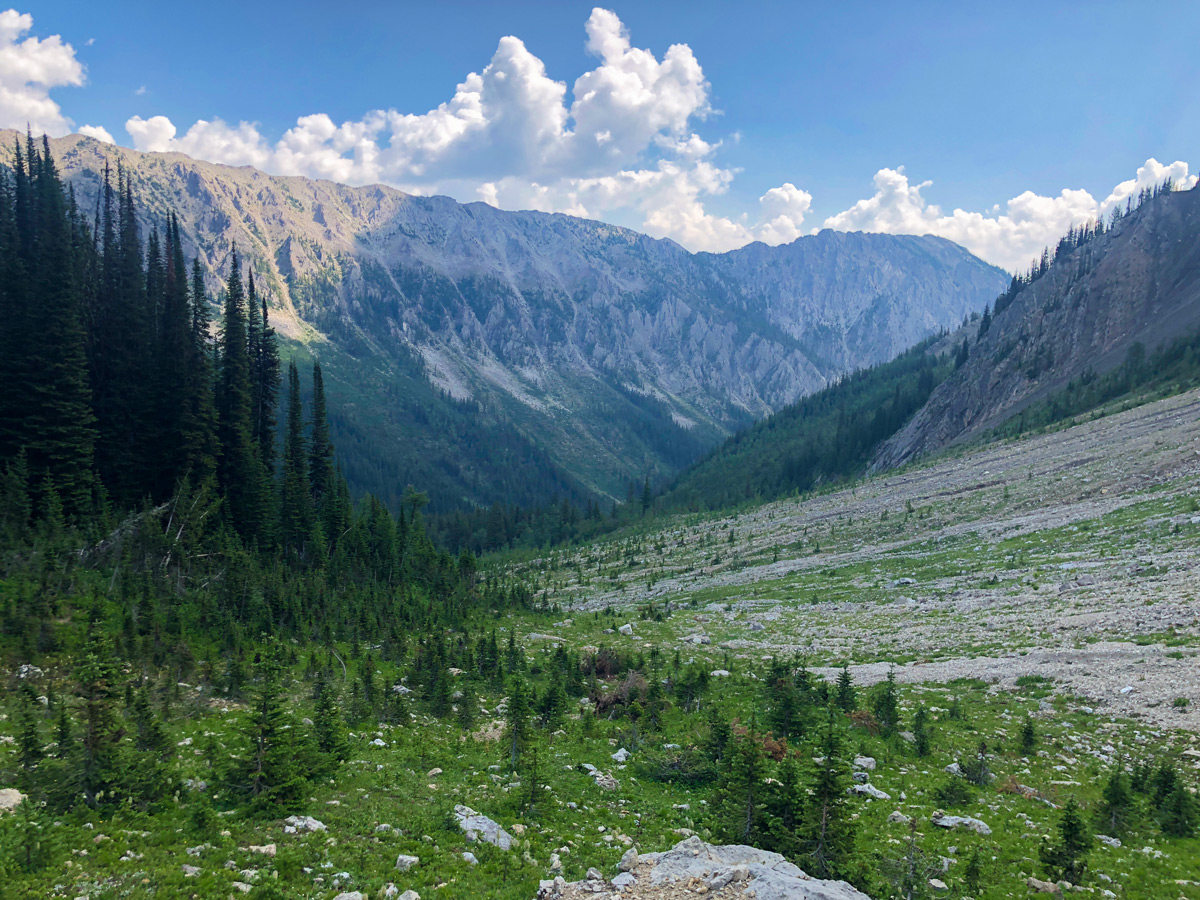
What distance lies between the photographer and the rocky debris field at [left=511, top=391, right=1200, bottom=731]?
22953 mm

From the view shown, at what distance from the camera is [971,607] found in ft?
104

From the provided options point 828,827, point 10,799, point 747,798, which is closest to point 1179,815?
point 828,827

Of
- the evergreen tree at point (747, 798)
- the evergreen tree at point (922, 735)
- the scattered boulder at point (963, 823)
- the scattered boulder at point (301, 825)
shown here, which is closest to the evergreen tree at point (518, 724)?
the scattered boulder at point (301, 825)

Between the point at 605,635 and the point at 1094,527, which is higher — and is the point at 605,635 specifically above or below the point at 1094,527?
below

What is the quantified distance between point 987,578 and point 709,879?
3241 cm

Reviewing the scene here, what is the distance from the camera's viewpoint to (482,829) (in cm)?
1276

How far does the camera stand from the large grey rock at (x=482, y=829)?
1242 cm

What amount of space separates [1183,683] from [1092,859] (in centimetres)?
1093

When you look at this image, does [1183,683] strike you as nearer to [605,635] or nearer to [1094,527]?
[1094,527]

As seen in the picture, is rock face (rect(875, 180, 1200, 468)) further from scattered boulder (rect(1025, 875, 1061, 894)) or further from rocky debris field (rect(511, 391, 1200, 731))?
scattered boulder (rect(1025, 875, 1061, 894))

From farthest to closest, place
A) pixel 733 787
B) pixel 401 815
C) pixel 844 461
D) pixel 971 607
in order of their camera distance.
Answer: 1. pixel 844 461
2. pixel 971 607
3. pixel 401 815
4. pixel 733 787

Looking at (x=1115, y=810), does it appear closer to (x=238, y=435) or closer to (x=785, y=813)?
(x=785, y=813)

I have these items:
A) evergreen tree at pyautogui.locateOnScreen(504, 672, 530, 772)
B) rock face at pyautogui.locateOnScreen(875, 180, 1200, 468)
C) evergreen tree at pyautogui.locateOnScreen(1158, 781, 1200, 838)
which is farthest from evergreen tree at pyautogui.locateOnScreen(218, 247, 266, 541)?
rock face at pyautogui.locateOnScreen(875, 180, 1200, 468)

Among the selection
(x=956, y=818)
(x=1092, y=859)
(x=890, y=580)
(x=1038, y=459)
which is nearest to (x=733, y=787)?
(x=956, y=818)
